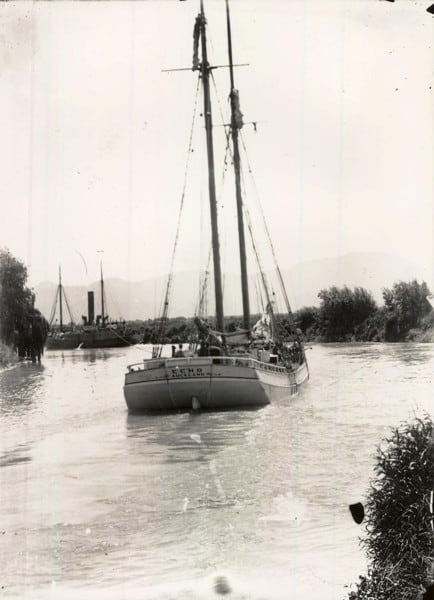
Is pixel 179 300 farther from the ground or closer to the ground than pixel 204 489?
farther from the ground

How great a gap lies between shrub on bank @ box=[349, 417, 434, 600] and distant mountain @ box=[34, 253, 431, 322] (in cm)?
276

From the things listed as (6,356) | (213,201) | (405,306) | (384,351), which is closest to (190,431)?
(384,351)

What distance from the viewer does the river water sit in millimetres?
8938

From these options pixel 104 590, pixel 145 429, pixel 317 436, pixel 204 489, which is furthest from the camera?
pixel 145 429

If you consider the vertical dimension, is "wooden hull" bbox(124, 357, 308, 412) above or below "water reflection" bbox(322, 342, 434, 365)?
below

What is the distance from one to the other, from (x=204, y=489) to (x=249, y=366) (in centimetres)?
1020

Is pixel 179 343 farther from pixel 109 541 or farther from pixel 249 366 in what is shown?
pixel 109 541

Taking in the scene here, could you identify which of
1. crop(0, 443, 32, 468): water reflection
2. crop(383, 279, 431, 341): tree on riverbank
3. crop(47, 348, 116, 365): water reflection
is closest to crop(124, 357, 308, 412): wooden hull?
crop(47, 348, 116, 365): water reflection

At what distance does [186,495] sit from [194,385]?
1001cm

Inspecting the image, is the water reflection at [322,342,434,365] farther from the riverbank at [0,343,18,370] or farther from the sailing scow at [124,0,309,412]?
the riverbank at [0,343,18,370]

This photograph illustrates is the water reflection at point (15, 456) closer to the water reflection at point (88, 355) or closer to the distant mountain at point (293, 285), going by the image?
the distant mountain at point (293, 285)

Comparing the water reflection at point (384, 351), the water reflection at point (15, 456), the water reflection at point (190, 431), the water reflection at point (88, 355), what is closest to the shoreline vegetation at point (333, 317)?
the water reflection at point (384, 351)

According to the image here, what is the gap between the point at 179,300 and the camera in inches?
758

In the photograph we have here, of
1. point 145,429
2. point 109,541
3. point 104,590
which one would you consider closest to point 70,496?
point 109,541
